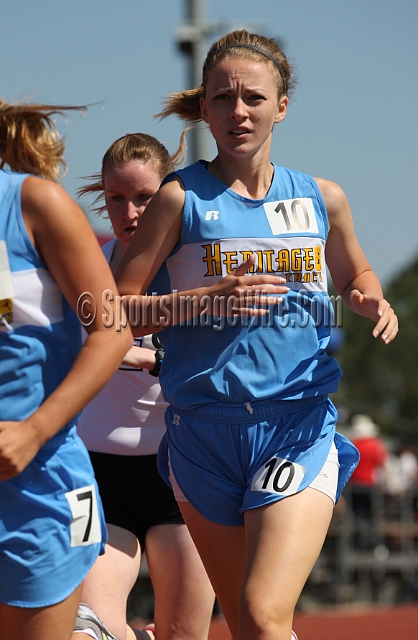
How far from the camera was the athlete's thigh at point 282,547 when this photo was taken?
2754mm

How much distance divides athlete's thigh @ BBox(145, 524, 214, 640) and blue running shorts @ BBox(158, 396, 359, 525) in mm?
606

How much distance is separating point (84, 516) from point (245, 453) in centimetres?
85

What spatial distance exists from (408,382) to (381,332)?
70.0m

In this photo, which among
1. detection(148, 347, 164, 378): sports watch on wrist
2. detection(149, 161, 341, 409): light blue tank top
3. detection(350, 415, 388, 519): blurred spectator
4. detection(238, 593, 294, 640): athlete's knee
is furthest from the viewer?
detection(350, 415, 388, 519): blurred spectator

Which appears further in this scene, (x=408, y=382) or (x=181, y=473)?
(x=408, y=382)

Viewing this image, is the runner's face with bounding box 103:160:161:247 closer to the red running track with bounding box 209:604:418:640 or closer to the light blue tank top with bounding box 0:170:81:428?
the light blue tank top with bounding box 0:170:81:428

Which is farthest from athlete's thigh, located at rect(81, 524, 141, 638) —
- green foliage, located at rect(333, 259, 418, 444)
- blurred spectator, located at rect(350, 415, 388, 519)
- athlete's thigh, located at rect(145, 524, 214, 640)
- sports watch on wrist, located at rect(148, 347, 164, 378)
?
green foliage, located at rect(333, 259, 418, 444)

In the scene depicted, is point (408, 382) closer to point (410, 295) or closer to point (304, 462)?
point (410, 295)

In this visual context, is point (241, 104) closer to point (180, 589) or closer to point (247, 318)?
point (247, 318)

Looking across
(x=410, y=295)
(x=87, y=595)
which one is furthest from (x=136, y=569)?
(x=410, y=295)

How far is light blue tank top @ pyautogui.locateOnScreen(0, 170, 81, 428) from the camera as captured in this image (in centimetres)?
223

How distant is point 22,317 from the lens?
2.24 metres

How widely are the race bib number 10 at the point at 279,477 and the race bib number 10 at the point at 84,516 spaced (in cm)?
75

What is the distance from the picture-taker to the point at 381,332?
10.2ft
